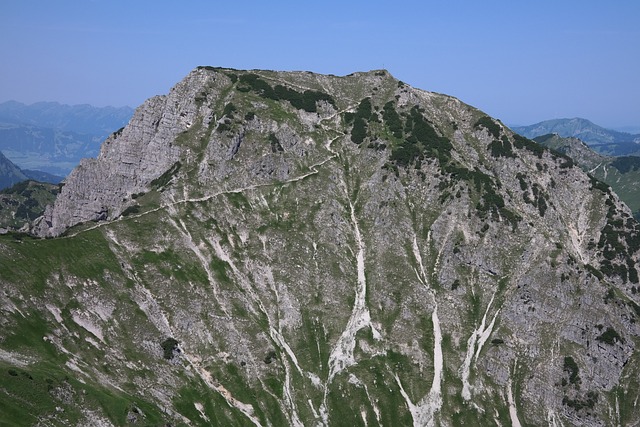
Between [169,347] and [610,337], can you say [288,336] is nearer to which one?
[169,347]

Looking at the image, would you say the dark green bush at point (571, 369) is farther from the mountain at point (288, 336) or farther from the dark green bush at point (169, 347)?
the dark green bush at point (169, 347)

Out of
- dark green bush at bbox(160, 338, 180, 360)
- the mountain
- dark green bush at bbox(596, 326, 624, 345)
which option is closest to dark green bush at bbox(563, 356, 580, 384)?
the mountain

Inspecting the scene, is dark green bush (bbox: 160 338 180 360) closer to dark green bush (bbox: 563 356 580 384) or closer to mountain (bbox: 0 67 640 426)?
mountain (bbox: 0 67 640 426)

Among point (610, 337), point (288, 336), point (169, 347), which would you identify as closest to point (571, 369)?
point (610, 337)

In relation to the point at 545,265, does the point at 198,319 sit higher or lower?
lower

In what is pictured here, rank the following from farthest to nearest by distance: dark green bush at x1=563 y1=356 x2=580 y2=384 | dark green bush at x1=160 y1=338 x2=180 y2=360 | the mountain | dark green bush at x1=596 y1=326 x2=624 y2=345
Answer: dark green bush at x1=596 y1=326 x2=624 y2=345
dark green bush at x1=563 y1=356 x2=580 y2=384
dark green bush at x1=160 y1=338 x2=180 y2=360
the mountain

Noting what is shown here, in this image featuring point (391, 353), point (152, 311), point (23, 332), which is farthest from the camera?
point (391, 353)

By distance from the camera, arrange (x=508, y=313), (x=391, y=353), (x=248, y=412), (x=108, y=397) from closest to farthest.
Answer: (x=108, y=397), (x=248, y=412), (x=391, y=353), (x=508, y=313)

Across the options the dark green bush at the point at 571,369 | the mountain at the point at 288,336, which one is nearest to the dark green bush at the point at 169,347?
the mountain at the point at 288,336

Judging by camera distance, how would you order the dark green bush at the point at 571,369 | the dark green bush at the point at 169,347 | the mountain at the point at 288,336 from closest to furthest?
the mountain at the point at 288,336 < the dark green bush at the point at 169,347 < the dark green bush at the point at 571,369

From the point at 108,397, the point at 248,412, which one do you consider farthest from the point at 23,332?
the point at 248,412

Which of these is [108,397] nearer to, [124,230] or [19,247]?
[19,247]
